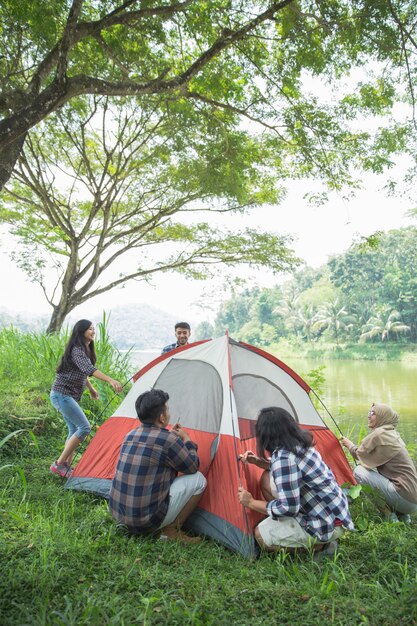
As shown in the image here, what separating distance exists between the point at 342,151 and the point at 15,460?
5523 mm

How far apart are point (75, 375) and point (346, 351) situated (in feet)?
97.3

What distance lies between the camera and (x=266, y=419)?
246cm

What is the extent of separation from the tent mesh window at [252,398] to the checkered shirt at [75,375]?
1.30m

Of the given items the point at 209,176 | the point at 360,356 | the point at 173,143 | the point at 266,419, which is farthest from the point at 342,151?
the point at 360,356

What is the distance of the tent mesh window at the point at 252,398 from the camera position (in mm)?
3213

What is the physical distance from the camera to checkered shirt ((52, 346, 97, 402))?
3.79 meters

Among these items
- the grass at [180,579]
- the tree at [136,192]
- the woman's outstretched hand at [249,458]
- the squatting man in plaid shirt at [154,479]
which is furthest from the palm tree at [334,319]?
the squatting man in plaid shirt at [154,479]

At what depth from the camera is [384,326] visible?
29.6 m

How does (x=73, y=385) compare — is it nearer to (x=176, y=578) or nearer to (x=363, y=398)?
(x=176, y=578)

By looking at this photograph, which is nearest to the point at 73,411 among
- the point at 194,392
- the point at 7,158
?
the point at 194,392

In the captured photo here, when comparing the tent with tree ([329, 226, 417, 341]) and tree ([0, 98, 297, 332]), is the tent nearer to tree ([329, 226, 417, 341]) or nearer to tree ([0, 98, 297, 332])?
tree ([0, 98, 297, 332])

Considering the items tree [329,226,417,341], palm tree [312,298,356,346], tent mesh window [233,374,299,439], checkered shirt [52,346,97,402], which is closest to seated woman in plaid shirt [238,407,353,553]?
tent mesh window [233,374,299,439]

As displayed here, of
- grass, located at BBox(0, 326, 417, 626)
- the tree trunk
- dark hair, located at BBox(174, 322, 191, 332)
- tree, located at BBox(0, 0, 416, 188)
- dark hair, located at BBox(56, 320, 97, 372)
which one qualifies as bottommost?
grass, located at BBox(0, 326, 417, 626)

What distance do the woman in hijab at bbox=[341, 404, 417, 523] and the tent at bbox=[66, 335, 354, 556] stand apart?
363mm
